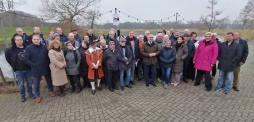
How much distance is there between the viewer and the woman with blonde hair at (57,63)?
4.55 meters

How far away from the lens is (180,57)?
5559 mm

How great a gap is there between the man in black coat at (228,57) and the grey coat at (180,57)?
100cm

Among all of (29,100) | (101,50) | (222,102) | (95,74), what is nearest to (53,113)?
(29,100)

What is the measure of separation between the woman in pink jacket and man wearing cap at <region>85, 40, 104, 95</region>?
3057 mm

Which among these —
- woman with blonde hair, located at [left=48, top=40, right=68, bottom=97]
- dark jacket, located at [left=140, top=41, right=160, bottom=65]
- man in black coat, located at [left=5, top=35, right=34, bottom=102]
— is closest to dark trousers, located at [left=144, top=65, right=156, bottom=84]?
dark jacket, located at [left=140, top=41, right=160, bottom=65]

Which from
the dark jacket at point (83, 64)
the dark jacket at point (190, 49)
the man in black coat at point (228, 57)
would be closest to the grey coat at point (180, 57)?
the dark jacket at point (190, 49)

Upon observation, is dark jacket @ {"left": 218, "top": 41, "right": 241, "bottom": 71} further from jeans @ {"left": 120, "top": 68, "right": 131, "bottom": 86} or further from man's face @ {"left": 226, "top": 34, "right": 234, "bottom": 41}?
jeans @ {"left": 120, "top": 68, "right": 131, "bottom": 86}

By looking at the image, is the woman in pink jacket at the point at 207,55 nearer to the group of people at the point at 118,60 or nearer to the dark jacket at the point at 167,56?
the group of people at the point at 118,60

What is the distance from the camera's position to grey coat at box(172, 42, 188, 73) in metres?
5.50

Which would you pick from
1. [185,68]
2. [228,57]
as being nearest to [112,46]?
[185,68]

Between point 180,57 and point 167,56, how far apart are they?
16.9 inches

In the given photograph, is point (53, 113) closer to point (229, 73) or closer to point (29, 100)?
point (29, 100)

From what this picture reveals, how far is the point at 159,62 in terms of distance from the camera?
5855 millimetres

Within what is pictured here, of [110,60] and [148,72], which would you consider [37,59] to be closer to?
[110,60]
